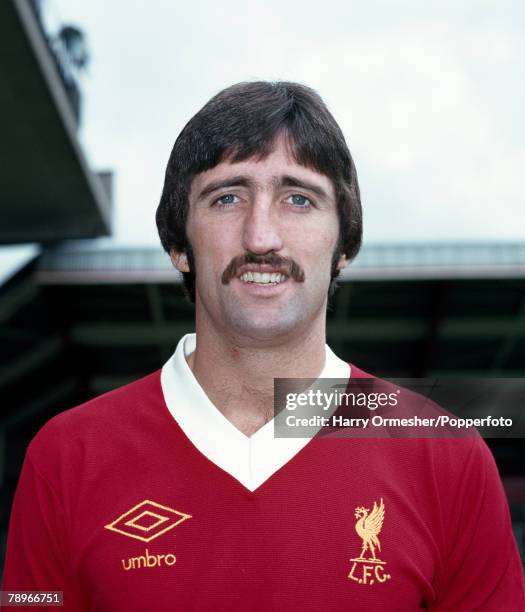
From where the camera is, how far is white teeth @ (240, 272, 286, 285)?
2.65 m

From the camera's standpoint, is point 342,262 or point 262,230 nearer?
point 262,230

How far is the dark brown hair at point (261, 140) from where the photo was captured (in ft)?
9.25

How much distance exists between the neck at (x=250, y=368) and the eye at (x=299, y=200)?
44 centimetres

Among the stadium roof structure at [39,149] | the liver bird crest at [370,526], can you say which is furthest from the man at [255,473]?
the stadium roof structure at [39,149]

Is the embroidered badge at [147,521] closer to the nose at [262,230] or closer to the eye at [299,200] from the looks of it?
the nose at [262,230]

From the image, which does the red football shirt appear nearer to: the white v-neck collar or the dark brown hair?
the white v-neck collar

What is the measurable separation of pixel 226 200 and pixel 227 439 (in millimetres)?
877

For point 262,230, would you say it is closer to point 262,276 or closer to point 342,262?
point 262,276

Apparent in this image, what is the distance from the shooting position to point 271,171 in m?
2.76

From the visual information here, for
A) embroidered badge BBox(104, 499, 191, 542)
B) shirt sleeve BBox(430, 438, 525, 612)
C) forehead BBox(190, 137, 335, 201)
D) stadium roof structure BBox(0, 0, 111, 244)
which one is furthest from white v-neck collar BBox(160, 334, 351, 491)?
stadium roof structure BBox(0, 0, 111, 244)

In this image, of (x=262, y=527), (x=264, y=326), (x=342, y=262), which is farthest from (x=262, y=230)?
(x=262, y=527)

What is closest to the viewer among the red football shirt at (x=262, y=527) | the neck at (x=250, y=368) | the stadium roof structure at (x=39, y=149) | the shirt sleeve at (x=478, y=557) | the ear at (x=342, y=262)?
the red football shirt at (x=262, y=527)

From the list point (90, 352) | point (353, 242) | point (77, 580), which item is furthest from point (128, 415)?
point (90, 352)

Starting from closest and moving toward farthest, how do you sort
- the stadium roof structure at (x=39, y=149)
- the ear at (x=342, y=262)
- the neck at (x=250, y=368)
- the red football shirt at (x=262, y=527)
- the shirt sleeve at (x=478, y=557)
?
1. the red football shirt at (x=262, y=527)
2. the shirt sleeve at (x=478, y=557)
3. the neck at (x=250, y=368)
4. the ear at (x=342, y=262)
5. the stadium roof structure at (x=39, y=149)
